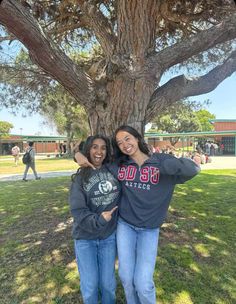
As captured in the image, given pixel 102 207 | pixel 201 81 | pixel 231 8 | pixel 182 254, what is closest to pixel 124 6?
pixel 201 81

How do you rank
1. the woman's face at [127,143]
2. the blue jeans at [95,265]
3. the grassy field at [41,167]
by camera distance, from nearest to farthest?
the blue jeans at [95,265]
the woman's face at [127,143]
the grassy field at [41,167]

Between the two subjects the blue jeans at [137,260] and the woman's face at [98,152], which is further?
the woman's face at [98,152]

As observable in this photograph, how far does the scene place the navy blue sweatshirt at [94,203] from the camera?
269 cm

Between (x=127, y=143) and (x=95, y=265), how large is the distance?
3.74 ft

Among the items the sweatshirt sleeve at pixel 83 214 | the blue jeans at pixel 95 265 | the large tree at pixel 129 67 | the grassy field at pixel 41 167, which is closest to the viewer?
the sweatshirt sleeve at pixel 83 214

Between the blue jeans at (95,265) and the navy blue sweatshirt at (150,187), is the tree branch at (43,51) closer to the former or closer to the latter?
the navy blue sweatshirt at (150,187)

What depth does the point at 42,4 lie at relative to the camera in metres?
6.64

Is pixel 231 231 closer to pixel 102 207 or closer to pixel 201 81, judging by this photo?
pixel 201 81

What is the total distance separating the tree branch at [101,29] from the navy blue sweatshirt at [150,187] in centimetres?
225

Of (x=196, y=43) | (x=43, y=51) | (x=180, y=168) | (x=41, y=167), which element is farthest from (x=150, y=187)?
(x=41, y=167)

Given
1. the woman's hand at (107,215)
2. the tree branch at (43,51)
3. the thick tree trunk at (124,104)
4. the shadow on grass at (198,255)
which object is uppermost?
the tree branch at (43,51)

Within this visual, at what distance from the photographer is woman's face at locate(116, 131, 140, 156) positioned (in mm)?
2986

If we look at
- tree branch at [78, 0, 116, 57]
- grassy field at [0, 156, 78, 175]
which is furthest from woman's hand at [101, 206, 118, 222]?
grassy field at [0, 156, 78, 175]

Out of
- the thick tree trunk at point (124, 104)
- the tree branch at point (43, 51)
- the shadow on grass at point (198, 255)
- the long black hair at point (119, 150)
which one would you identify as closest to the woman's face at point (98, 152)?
the long black hair at point (119, 150)
